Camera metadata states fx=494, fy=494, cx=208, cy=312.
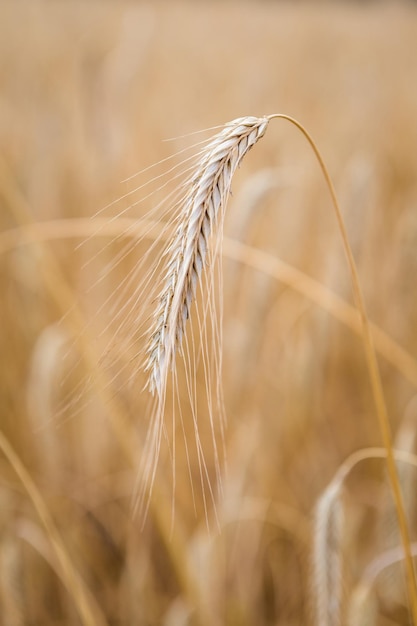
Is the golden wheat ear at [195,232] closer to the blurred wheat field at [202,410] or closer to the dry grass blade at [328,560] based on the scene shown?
the blurred wheat field at [202,410]

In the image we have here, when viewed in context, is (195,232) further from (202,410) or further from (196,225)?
(202,410)

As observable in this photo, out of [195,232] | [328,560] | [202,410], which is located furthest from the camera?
[202,410]

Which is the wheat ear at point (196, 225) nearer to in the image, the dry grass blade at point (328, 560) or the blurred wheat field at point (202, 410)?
the blurred wheat field at point (202, 410)

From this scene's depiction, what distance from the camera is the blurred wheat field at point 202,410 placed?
0.54 meters

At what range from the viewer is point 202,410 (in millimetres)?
943

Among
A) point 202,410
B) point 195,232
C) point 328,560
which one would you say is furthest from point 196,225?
point 202,410

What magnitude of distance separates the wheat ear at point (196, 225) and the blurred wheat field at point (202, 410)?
34 mm

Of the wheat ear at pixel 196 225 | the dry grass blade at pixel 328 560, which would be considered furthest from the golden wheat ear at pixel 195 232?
the dry grass blade at pixel 328 560

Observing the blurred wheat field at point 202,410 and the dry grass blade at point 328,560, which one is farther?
the blurred wheat field at point 202,410

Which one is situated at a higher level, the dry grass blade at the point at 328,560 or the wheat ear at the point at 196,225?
the wheat ear at the point at 196,225

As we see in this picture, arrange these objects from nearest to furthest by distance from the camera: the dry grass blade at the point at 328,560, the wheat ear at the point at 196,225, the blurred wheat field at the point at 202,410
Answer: the wheat ear at the point at 196,225 → the dry grass blade at the point at 328,560 → the blurred wheat field at the point at 202,410

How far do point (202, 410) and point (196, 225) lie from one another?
27.6 inches

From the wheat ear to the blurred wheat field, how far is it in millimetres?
34

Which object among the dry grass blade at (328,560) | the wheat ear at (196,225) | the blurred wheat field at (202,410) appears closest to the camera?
the wheat ear at (196,225)
